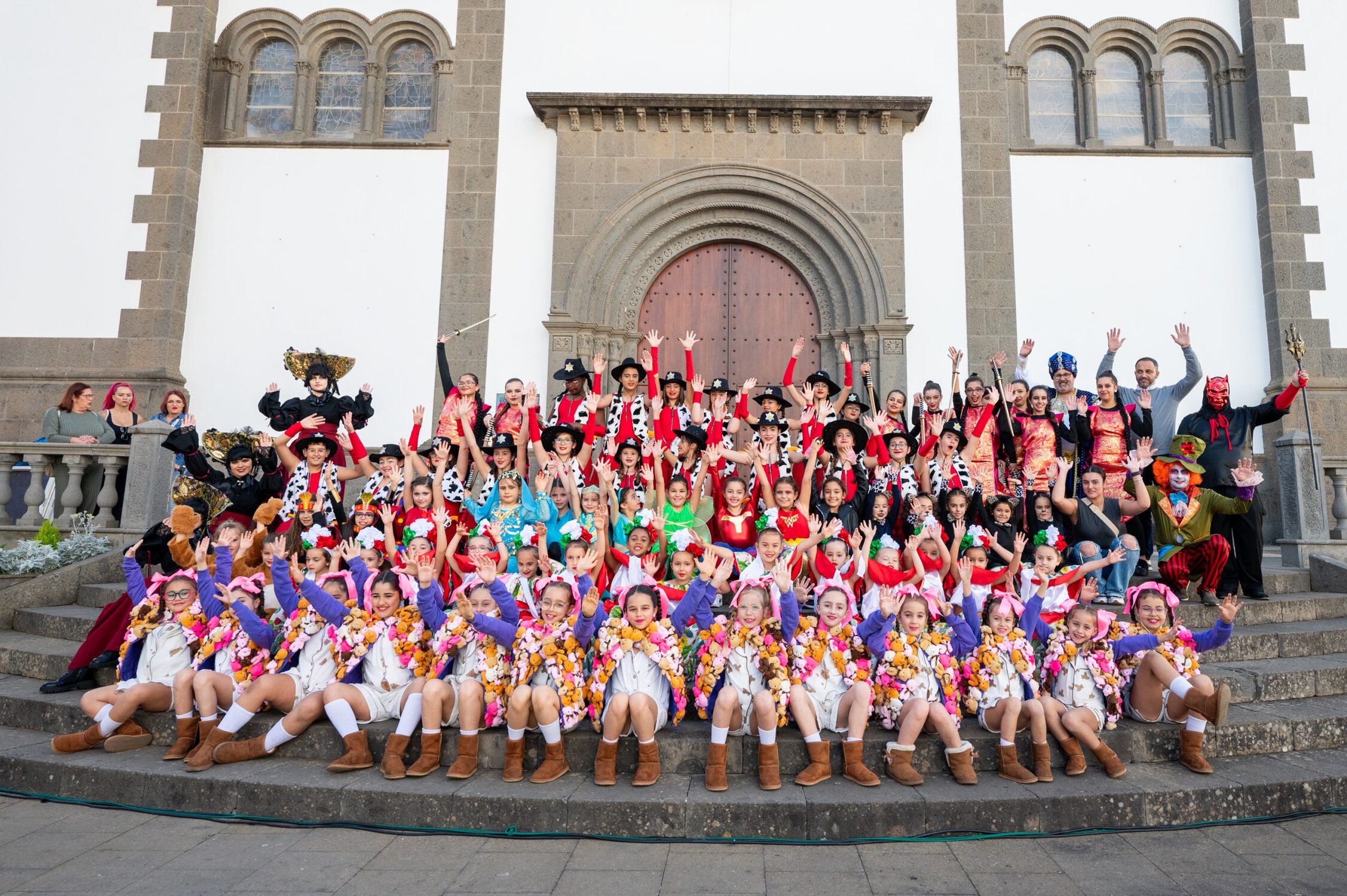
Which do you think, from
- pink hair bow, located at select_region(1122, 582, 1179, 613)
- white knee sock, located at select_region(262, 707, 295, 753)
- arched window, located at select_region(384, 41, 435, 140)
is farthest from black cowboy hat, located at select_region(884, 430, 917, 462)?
arched window, located at select_region(384, 41, 435, 140)

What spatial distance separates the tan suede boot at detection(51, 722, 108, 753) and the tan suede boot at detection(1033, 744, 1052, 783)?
5226mm

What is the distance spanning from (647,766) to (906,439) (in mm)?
3671

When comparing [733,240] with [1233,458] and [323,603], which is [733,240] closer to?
[1233,458]

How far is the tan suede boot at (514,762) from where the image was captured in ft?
13.4

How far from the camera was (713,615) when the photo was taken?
15.3ft

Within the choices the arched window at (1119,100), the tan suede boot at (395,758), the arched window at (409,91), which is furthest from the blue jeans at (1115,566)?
the arched window at (409,91)

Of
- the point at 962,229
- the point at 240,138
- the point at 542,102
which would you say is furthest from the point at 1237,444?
the point at 240,138

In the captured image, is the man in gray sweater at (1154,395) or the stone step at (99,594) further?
the man in gray sweater at (1154,395)

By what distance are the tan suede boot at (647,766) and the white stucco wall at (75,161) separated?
889 cm

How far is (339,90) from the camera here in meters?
10.1

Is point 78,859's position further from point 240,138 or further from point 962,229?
point 962,229

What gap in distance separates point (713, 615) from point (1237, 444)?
191 inches

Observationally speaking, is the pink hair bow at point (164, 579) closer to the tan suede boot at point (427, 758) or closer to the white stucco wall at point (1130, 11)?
the tan suede boot at point (427, 758)

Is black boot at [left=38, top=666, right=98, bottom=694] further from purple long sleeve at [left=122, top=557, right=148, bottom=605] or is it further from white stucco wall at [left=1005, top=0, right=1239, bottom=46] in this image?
white stucco wall at [left=1005, top=0, right=1239, bottom=46]
